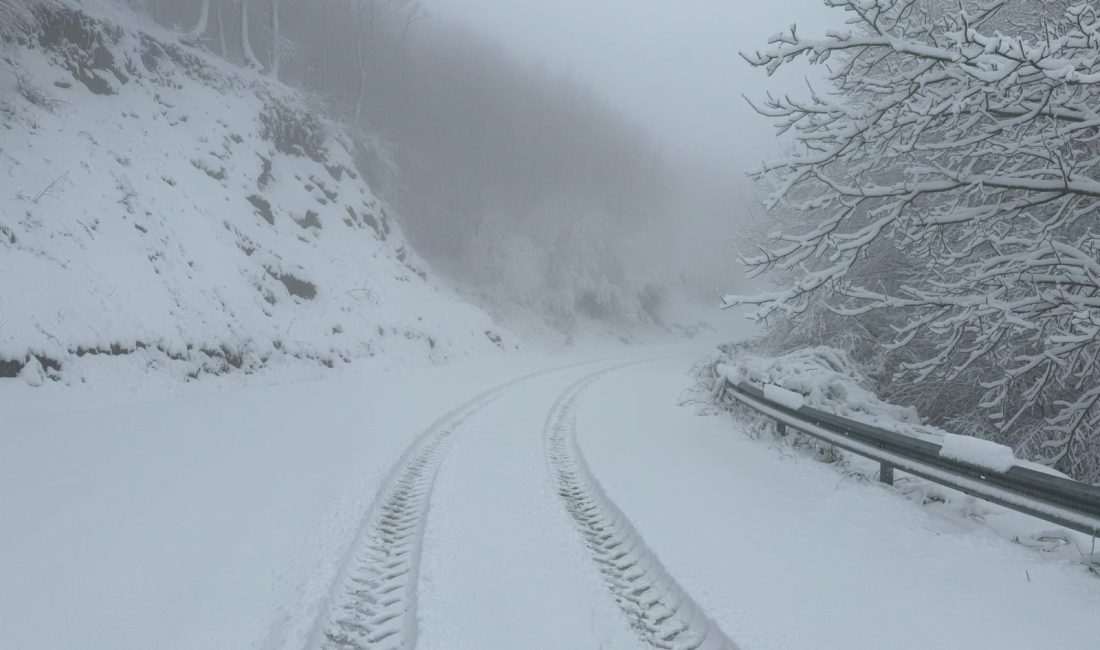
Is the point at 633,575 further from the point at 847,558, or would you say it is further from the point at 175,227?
the point at 175,227

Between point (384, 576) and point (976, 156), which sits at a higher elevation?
point (976, 156)

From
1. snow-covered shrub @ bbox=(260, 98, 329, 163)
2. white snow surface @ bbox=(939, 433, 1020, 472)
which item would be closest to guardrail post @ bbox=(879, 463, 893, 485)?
white snow surface @ bbox=(939, 433, 1020, 472)

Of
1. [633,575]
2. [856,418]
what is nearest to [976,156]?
[856,418]

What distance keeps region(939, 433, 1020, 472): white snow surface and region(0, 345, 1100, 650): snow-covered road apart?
0.62 meters

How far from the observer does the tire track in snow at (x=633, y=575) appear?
11.7 ft

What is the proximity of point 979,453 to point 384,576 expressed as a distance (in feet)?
16.5

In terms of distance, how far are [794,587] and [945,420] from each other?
23.2ft

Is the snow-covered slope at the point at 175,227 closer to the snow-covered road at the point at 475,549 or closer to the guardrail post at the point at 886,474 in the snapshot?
the snow-covered road at the point at 475,549

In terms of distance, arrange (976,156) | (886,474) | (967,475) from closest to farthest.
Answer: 1. (967,475)
2. (976,156)
3. (886,474)

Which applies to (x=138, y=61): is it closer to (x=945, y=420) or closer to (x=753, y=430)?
(x=753, y=430)

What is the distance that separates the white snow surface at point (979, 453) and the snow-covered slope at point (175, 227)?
11.7 meters

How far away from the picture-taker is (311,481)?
622 cm

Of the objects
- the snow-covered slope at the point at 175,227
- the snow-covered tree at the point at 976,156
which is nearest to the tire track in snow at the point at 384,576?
the snow-covered tree at the point at 976,156

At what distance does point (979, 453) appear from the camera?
4984 millimetres
